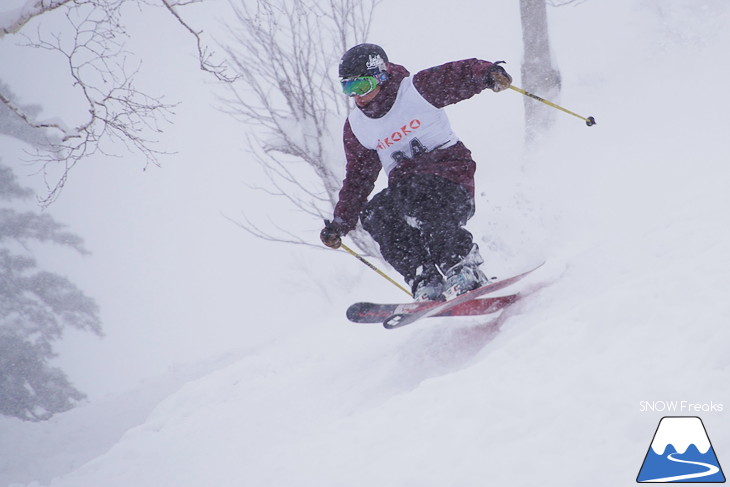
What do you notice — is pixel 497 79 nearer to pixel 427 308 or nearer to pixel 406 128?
pixel 406 128

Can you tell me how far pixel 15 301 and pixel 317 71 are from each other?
12.1 m

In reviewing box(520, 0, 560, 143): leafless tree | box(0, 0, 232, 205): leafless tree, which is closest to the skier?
box(0, 0, 232, 205): leafless tree

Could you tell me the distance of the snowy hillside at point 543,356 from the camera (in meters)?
1.68

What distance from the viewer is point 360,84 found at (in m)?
3.37

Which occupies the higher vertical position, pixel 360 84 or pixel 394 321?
pixel 360 84

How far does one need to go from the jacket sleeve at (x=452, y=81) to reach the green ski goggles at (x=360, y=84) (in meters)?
0.35

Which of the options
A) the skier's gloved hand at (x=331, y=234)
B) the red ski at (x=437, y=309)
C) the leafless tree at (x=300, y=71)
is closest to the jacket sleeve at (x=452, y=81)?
the skier's gloved hand at (x=331, y=234)

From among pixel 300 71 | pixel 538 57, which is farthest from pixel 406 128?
pixel 538 57

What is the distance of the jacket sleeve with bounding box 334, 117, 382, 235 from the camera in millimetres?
3842

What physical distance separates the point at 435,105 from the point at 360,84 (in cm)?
60

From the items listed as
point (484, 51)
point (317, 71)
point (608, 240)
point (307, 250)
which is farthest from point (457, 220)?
point (307, 250)

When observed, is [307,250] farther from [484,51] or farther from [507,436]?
[507,436]

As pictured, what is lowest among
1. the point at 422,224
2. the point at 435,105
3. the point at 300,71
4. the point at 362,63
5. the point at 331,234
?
the point at 422,224

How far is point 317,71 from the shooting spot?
6621mm
